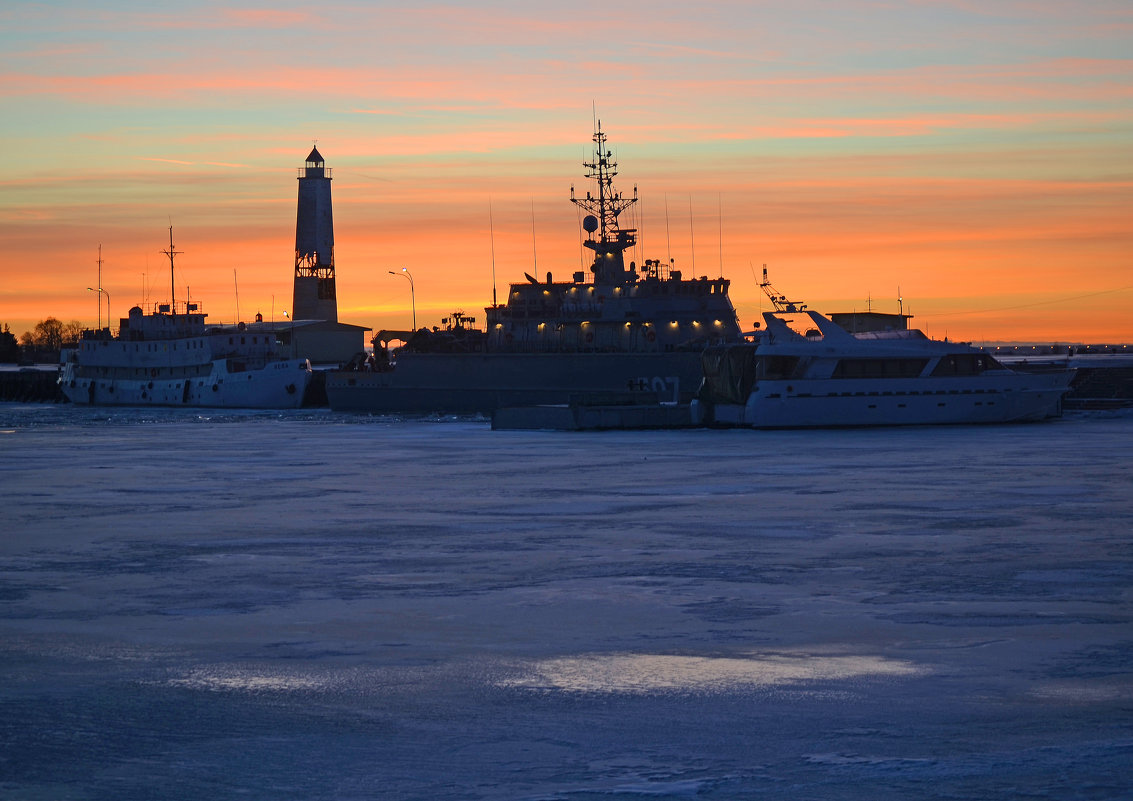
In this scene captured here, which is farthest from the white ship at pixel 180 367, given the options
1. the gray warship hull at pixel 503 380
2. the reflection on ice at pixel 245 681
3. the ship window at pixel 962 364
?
the reflection on ice at pixel 245 681

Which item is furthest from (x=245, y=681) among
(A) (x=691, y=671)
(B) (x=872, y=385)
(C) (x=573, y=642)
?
(B) (x=872, y=385)

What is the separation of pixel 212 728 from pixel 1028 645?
661 centimetres

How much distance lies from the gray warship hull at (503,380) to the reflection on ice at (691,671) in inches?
1576

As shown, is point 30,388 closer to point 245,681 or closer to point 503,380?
point 503,380

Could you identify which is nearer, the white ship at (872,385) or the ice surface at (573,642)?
the ice surface at (573,642)

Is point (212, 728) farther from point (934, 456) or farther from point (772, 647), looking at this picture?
point (934, 456)

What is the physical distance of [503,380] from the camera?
62531 millimetres

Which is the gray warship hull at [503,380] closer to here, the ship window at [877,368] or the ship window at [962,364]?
the ship window at [877,368]

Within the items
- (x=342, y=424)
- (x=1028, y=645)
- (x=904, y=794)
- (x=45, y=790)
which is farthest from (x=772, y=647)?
(x=342, y=424)

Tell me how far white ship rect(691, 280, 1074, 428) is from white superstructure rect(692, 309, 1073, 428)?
1.4 inches

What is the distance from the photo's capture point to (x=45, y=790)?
7855 millimetres

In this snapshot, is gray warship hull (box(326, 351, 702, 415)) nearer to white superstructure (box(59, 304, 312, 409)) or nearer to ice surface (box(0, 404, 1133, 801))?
white superstructure (box(59, 304, 312, 409))

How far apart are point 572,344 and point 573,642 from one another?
50.9m

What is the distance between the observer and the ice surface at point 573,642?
8.18m
